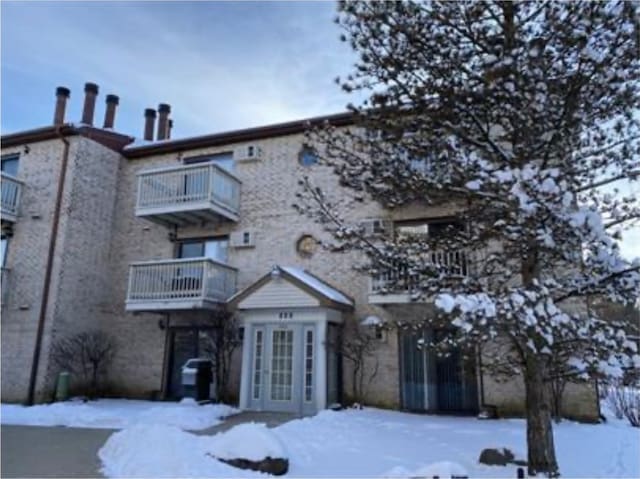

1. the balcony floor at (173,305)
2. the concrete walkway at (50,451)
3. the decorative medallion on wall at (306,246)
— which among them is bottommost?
the concrete walkway at (50,451)

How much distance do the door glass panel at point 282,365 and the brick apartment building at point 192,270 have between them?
0.03 m

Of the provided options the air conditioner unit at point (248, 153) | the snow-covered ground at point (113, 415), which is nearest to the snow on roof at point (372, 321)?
the snow-covered ground at point (113, 415)

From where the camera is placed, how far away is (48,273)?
14930 mm

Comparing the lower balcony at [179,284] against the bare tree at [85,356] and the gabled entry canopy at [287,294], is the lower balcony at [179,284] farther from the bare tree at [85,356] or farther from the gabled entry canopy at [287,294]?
the bare tree at [85,356]

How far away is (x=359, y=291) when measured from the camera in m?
13.7

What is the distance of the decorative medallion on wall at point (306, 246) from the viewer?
1446 cm

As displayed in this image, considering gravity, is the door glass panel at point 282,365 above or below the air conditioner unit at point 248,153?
below

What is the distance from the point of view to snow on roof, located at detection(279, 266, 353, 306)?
12.5m

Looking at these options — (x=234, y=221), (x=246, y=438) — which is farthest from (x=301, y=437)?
(x=234, y=221)

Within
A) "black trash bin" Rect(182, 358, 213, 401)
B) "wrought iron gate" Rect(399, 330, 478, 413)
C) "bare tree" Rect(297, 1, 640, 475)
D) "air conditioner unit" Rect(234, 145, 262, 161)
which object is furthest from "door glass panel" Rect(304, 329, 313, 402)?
"bare tree" Rect(297, 1, 640, 475)

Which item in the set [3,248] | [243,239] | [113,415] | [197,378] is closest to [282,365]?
[197,378]

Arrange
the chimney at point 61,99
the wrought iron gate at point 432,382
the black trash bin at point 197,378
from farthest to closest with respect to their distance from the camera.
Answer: the chimney at point 61,99 < the black trash bin at point 197,378 < the wrought iron gate at point 432,382

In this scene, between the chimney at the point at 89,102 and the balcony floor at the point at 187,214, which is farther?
the chimney at the point at 89,102

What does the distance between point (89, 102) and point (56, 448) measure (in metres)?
13.4
